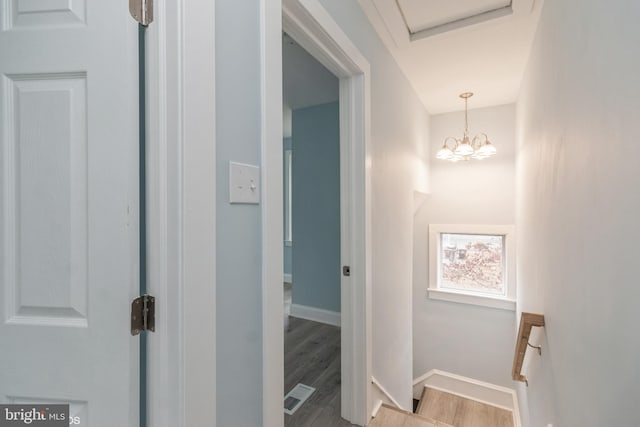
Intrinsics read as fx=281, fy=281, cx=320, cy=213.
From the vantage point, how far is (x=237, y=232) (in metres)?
0.86

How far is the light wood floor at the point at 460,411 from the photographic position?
10.3 ft

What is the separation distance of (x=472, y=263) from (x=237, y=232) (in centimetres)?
371

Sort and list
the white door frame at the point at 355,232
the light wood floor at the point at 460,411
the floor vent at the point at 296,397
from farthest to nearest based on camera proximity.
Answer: the light wood floor at the point at 460,411, the floor vent at the point at 296,397, the white door frame at the point at 355,232

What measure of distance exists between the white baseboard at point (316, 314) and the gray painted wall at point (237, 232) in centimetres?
246

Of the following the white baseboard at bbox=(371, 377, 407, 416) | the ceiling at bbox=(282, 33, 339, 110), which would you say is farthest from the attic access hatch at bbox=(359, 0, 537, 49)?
the white baseboard at bbox=(371, 377, 407, 416)

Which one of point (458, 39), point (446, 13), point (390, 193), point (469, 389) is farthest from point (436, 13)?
point (469, 389)

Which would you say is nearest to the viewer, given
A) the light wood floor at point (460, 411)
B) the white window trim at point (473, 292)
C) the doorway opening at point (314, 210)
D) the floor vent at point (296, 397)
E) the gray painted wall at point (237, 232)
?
the gray painted wall at point (237, 232)

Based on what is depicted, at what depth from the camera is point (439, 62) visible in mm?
2432

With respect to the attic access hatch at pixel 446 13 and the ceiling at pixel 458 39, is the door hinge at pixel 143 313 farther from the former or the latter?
the attic access hatch at pixel 446 13

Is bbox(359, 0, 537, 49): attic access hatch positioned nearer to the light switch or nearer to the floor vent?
the light switch

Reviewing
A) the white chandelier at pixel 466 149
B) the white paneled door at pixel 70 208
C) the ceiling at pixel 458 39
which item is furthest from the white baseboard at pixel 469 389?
the white paneled door at pixel 70 208

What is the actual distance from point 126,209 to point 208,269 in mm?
240

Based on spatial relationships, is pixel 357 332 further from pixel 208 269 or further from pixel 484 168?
pixel 484 168

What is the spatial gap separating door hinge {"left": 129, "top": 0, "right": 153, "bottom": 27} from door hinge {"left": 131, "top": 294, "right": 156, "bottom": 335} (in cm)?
66
